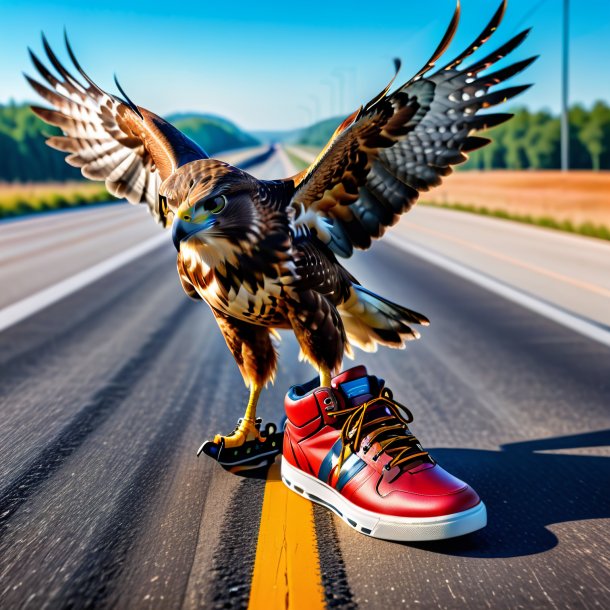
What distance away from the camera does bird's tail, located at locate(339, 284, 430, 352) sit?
303cm

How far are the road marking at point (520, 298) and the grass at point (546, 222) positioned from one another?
580 cm

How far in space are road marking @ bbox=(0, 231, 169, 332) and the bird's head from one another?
5.13 meters

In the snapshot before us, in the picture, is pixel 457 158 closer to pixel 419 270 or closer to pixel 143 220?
pixel 419 270

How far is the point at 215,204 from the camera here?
2383mm

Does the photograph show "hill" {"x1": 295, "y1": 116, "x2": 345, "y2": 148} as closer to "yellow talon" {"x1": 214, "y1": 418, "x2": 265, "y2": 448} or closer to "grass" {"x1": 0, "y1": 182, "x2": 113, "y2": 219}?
"yellow talon" {"x1": 214, "y1": 418, "x2": 265, "y2": 448}

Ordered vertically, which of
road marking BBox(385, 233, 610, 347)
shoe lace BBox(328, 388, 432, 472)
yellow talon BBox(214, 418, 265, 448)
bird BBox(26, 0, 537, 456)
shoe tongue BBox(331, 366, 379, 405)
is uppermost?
bird BBox(26, 0, 537, 456)

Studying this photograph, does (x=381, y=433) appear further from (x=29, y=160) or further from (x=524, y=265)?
(x=29, y=160)

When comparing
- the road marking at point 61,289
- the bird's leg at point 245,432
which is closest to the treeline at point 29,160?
the road marking at point 61,289

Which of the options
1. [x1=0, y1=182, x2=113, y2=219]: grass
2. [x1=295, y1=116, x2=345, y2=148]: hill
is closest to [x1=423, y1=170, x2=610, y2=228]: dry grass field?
[x1=0, y1=182, x2=113, y2=219]: grass

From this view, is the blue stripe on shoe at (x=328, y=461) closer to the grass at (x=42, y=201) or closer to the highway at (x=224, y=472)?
the highway at (x=224, y=472)

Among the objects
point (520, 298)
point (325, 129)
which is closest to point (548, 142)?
point (520, 298)

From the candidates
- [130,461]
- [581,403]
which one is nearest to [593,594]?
[130,461]

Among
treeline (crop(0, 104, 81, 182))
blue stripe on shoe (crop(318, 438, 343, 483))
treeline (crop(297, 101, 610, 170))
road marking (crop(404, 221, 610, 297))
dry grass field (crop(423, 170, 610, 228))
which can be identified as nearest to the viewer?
blue stripe on shoe (crop(318, 438, 343, 483))

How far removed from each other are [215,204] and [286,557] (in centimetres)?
117
